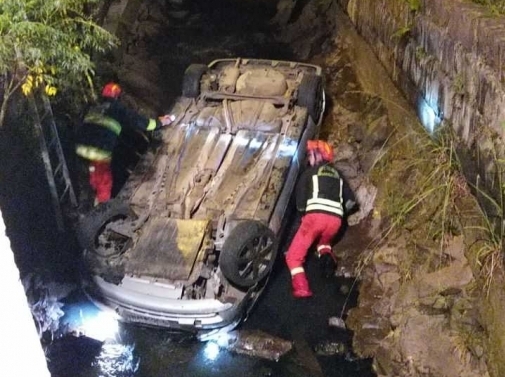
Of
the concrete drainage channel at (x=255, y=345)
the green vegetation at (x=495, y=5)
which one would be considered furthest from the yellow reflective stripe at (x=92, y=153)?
the green vegetation at (x=495, y=5)

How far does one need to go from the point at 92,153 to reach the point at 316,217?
2.94 m

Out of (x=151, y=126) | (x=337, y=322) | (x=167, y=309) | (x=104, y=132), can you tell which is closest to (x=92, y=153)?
(x=104, y=132)

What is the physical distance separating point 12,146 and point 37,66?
157cm

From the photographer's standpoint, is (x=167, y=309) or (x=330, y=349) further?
(x=330, y=349)

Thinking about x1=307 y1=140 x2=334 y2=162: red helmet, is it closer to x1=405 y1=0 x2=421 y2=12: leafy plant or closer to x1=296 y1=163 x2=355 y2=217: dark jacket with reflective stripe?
x1=296 y1=163 x2=355 y2=217: dark jacket with reflective stripe

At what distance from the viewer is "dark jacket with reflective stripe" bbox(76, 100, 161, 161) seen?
24.5 ft

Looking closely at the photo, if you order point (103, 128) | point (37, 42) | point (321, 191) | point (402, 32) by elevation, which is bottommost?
point (321, 191)

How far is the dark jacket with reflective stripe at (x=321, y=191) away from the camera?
687 centimetres

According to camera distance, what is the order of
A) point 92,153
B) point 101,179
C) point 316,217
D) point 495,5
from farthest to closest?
point 101,179
point 92,153
point 316,217
point 495,5

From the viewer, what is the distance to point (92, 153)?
24.5 feet

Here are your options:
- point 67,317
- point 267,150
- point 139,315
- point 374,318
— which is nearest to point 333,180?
point 267,150

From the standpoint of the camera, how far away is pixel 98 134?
7488mm

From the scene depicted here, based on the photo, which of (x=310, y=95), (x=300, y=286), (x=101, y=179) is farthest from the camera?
(x=310, y=95)

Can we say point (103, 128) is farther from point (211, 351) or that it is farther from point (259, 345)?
point (259, 345)
